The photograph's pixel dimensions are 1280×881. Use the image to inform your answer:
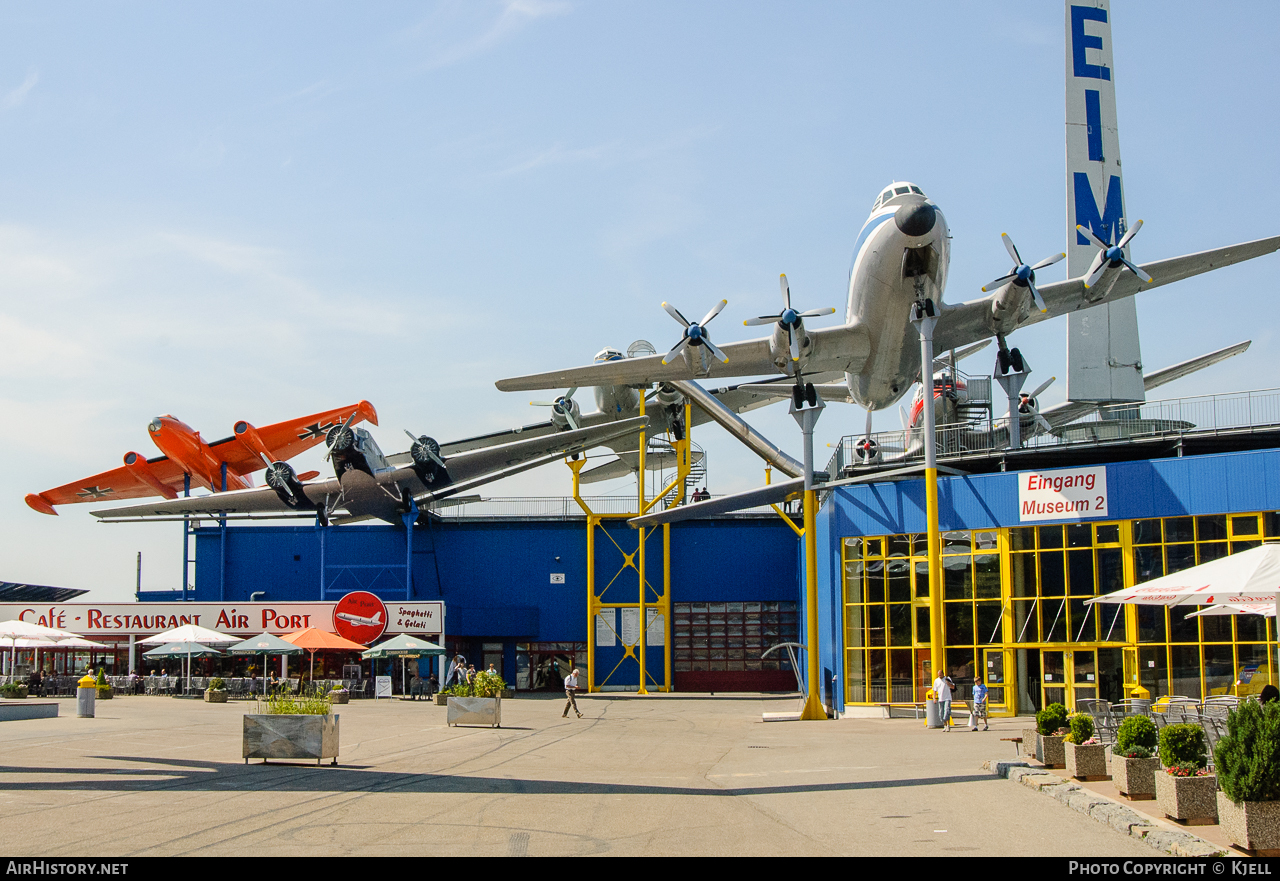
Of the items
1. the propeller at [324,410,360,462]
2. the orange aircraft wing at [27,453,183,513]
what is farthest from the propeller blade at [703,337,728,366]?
the orange aircraft wing at [27,453,183,513]

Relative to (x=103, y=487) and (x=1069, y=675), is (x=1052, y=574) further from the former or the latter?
(x=103, y=487)

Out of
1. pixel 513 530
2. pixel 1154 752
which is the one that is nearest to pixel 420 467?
pixel 513 530

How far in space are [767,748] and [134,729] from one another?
13.1 metres

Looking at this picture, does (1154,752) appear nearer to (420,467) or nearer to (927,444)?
(927,444)

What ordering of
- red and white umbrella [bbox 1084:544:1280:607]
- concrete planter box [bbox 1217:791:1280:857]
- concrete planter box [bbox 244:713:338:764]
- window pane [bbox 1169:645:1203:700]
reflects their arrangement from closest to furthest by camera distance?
concrete planter box [bbox 1217:791:1280:857]
red and white umbrella [bbox 1084:544:1280:607]
concrete planter box [bbox 244:713:338:764]
window pane [bbox 1169:645:1203:700]

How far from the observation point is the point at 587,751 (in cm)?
2066

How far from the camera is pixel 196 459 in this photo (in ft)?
180

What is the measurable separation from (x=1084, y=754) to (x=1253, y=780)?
5082mm

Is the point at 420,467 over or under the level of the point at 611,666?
over

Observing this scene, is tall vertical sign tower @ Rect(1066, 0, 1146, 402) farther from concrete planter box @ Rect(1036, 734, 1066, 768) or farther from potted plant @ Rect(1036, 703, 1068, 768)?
concrete planter box @ Rect(1036, 734, 1066, 768)

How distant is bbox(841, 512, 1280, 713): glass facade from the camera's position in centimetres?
2664

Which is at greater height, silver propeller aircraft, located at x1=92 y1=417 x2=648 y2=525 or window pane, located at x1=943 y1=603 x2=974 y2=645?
silver propeller aircraft, located at x1=92 y1=417 x2=648 y2=525

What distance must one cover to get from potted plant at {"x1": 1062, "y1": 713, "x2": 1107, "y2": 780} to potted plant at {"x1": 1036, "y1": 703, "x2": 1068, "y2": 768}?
2.99ft

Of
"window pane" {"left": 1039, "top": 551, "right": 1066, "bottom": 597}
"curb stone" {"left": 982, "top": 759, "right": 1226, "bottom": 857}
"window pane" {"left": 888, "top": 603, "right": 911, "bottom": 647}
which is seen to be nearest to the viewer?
"curb stone" {"left": 982, "top": 759, "right": 1226, "bottom": 857}
